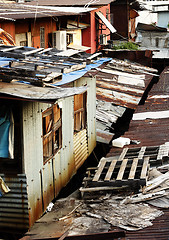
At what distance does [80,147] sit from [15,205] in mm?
4211

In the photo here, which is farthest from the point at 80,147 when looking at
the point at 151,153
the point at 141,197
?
the point at 141,197

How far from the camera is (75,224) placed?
7.31m

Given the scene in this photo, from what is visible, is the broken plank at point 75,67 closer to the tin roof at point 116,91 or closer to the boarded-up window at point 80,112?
the tin roof at point 116,91

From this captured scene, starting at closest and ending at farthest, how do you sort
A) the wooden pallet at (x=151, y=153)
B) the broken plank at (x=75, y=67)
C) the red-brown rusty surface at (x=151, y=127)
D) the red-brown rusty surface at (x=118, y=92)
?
1. the broken plank at (x=75, y=67)
2. the wooden pallet at (x=151, y=153)
3. the red-brown rusty surface at (x=151, y=127)
4. the red-brown rusty surface at (x=118, y=92)

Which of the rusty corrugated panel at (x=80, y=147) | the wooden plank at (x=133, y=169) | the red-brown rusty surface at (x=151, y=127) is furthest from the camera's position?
the rusty corrugated panel at (x=80, y=147)

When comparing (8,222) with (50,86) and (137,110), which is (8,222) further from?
(137,110)

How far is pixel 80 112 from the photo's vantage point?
1245 centimetres

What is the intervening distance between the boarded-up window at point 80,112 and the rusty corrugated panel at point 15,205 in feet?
13.2

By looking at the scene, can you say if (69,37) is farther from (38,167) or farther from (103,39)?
(38,167)

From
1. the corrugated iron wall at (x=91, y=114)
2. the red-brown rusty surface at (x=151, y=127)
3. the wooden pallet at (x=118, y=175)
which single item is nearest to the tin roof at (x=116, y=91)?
the corrugated iron wall at (x=91, y=114)

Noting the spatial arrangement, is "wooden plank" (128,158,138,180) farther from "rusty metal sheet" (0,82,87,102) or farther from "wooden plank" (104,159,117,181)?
"rusty metal sheet" (0,82,87,102)

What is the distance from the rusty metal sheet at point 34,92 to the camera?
6840mm

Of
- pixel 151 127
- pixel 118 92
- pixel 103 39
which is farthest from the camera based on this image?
pixel 103 39

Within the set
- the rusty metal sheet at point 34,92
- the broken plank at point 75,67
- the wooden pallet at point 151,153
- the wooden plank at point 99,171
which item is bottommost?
the wooden plank at point 99,171
